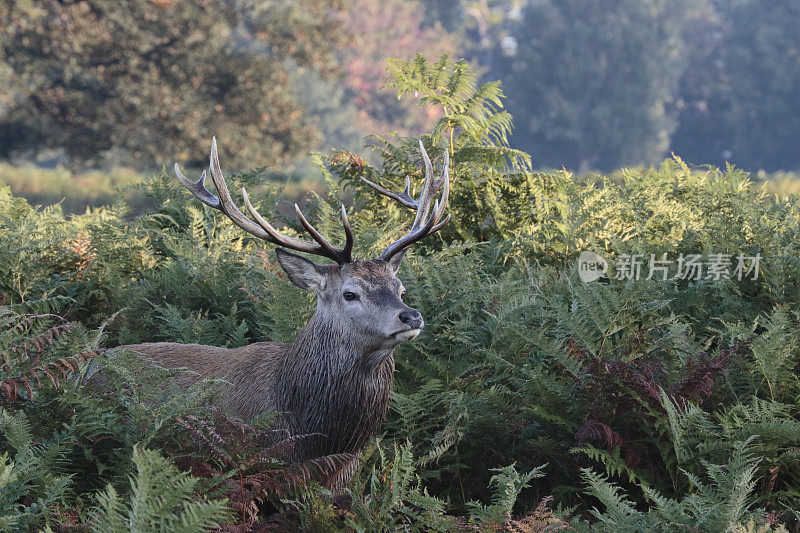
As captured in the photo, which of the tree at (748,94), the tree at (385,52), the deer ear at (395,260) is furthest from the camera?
the tree at (385,52)

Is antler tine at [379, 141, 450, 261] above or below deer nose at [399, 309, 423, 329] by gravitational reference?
above

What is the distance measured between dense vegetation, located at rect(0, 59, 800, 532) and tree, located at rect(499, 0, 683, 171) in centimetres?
3824

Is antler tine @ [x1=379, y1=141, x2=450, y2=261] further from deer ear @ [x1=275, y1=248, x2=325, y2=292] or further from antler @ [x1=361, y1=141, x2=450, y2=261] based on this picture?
deer ear @ [x1=275, y1=248, x2=325, y2=292]

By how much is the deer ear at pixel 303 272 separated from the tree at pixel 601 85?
40972 millimetres

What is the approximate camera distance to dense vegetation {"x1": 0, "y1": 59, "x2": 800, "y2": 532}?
298 centimetres

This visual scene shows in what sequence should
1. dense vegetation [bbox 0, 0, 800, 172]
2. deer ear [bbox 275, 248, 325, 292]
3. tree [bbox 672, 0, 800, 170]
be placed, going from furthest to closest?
tree [bbox 672, 0, 800, 170] < dense vegetation [bbox 0, 0, 800, 172] < deer ear [bbox 275, 248, 325, 292]

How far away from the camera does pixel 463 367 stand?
4.54 meters

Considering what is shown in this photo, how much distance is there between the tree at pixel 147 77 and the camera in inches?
839

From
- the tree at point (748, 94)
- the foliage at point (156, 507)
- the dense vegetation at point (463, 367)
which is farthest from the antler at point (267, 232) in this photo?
the tree at point (748, 94)

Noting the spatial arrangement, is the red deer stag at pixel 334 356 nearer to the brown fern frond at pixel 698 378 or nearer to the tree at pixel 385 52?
the brown fern frond at pixel 698 378

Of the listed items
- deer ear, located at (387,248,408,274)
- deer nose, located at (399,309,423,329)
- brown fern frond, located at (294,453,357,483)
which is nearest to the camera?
brown fern frond, located at (294,453,357,483)

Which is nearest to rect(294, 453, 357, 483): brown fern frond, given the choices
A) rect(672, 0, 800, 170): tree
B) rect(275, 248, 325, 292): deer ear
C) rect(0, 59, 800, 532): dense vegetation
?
rect(0, 59, 800, 532): dense vegetation

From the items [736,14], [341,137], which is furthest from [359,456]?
[736,14]

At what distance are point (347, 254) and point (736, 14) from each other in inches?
2083
